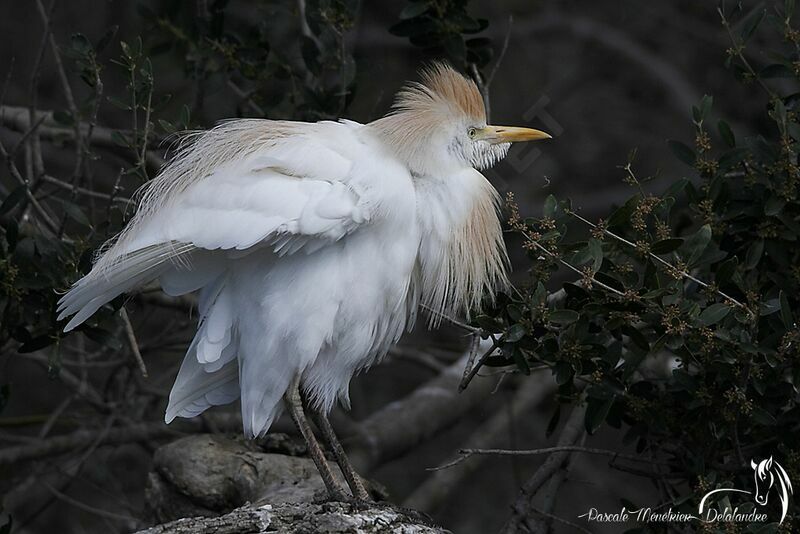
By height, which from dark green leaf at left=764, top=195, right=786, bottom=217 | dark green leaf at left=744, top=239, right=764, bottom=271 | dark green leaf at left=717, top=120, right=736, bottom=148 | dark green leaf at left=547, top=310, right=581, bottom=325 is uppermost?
dark green leaf at left=717, top=120, right=736, bottom=148

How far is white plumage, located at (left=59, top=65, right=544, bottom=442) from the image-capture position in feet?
8.53

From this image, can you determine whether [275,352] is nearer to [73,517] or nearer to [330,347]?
[330,347]

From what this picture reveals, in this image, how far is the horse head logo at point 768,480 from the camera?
2451mm

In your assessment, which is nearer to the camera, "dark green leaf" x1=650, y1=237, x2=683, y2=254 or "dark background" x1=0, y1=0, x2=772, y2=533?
"dark green leaf" x1=650, y1=237, x2=683, y2=254

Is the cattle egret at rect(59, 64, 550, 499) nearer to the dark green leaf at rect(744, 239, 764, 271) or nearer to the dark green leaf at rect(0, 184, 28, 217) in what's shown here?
the dark green leaf at rect(0, 184, 28, 217)

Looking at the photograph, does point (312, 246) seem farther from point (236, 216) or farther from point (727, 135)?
point (727, 135)

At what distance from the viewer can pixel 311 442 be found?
277 centimetres

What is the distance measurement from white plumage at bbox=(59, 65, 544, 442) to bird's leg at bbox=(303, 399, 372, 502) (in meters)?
0.06

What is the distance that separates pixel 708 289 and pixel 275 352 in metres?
1.04

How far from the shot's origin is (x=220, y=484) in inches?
120

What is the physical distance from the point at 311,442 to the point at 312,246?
1.66 feet

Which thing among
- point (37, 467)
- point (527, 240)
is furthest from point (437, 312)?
point (37, 467)

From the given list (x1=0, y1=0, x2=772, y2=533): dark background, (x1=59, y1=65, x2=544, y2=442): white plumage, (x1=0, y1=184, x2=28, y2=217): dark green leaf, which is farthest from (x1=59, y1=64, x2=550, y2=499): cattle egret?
(x1=0, y1=0, x2=772, y2=533): dark background

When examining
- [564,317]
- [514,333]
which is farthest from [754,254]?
[514,333]
